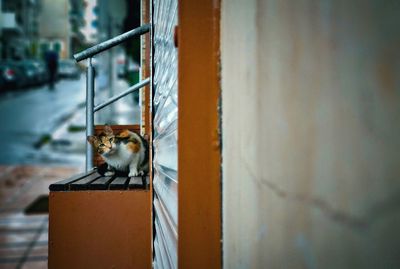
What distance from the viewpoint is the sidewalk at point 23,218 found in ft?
11.2

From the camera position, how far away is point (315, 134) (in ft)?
1.70

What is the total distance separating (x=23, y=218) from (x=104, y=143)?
1826mm

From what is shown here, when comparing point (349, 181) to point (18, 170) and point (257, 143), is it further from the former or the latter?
point (18, 170)

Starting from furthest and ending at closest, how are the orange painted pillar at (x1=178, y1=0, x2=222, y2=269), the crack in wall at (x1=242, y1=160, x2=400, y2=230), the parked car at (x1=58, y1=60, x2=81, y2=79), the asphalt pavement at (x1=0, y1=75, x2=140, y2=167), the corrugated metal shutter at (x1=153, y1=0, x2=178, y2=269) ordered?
1. the parked car at (x1=58, y1=60, x2=81, y2=79)
2. the asphalt pavement at (x1=0, y1=75, x2=140, y2=167)
3. the corrugated metal shutter at (x1=153, y1=0, x2=178, y2=269)
4. the orange painted pillar at (x1=178, y1=0, x2=222, y2=269)
5. the crack in wall at (x1=242, y1=160, x2=400, y2=230)

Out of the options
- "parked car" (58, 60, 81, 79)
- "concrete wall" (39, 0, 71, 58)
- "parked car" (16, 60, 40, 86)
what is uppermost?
"concrete wall" (39, 0, 71, 58)

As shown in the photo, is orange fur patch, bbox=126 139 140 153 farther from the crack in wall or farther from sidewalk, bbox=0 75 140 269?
the crack in wall

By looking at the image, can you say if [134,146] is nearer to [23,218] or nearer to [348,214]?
[23,218]

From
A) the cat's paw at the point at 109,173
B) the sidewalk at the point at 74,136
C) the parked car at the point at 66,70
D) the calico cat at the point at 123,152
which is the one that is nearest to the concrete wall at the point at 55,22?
the parked car at the point at 66,70

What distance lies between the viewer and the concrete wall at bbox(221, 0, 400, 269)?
0.41 meters

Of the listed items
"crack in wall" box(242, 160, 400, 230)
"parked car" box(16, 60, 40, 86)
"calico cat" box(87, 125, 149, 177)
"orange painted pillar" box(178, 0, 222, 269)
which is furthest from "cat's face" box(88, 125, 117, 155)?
"parked car" box(16, 60, 40, 86)

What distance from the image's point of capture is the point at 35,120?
40.9 feet

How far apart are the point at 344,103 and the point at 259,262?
33cm

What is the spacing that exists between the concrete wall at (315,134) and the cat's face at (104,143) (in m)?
2.49

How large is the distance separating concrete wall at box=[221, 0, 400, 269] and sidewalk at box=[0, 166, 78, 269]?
303cm
